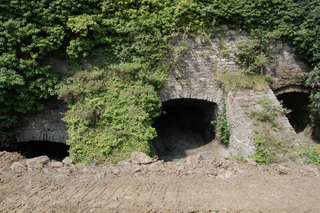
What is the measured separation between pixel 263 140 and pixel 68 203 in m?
4.91

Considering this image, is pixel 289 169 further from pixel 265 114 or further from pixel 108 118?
pixel 108 118

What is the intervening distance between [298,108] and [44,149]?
1019cm

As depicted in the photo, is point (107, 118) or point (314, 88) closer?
point (107, 118)

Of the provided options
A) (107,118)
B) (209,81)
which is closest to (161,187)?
(107,118)

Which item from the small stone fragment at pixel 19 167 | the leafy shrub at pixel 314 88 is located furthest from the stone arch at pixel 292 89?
the small stone fragment at pixel 19 167

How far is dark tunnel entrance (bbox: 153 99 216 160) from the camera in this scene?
31.5ft

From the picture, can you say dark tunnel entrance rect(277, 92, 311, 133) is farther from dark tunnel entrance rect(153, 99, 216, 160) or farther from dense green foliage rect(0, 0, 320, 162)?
dark tunnel entrance rect(153, 99, 216, 160)

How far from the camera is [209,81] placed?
27.8 ft

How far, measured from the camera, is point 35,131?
7805 mm

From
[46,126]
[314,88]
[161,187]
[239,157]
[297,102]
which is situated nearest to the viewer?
[161,187]

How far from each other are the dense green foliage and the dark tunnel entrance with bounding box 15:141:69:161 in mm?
1102

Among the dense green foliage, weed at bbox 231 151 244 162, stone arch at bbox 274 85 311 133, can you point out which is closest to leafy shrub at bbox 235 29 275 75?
the dense green foliage

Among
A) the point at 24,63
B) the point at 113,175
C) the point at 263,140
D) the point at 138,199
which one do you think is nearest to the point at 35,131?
the point at 24,63

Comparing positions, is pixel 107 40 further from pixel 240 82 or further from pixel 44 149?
pixel 44 149
